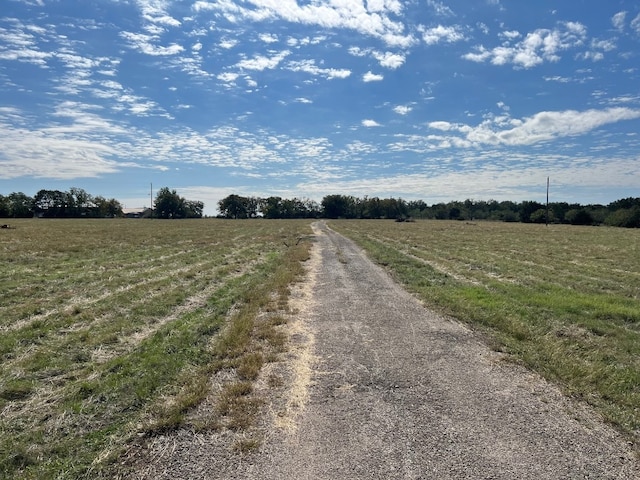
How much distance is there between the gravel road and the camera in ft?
12.3

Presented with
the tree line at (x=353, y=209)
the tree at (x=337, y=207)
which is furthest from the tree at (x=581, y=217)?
the tree at (x=337, y=207)

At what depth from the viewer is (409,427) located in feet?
14.8

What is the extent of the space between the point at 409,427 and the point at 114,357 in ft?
17.1

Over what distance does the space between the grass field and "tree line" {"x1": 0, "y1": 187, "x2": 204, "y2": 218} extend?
454 feet

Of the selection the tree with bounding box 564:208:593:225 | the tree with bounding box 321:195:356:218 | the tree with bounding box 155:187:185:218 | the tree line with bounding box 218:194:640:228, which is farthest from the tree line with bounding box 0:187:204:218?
the tree with bounding box 564:208:593:225

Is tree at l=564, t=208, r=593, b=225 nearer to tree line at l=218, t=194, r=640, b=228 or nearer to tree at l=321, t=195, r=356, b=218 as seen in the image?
tree line at l=218, t=194, r=640, b=228

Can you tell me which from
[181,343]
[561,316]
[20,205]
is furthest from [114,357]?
[20,205]

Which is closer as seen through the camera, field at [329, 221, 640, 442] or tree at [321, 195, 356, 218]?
field at [329, 221, 640, 442]

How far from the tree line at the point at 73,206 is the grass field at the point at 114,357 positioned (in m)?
138

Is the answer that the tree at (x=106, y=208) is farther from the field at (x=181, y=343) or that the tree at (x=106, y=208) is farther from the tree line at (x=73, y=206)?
the field at (x=181, y=343)

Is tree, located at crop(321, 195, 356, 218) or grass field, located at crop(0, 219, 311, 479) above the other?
tree, located at crop(321, 195, 356, 218)

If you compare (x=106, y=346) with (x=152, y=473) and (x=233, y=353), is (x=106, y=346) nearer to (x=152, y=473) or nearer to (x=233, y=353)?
(x=233, y=353)

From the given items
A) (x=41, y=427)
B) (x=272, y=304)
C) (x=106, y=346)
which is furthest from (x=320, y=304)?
(x=41, y=427)

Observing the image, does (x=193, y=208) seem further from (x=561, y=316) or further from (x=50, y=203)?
(x=561, y=316)
